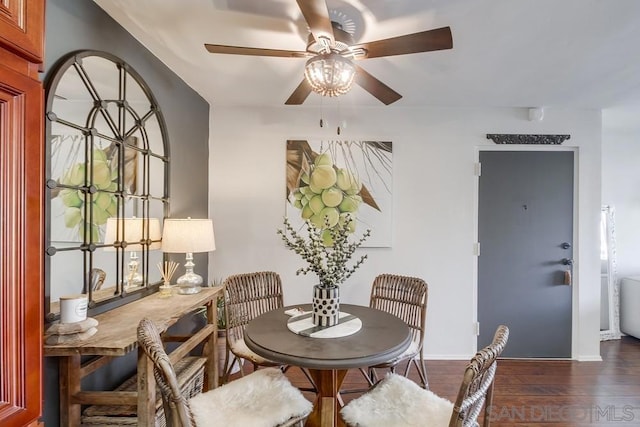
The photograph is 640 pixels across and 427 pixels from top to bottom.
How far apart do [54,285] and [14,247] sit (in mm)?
901

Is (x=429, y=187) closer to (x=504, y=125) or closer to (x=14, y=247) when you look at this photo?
(x=504, y=125)

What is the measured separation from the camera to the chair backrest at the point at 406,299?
7.70ft

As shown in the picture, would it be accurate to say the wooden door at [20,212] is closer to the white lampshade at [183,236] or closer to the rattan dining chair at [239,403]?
the rattan dining chair at [239,403]

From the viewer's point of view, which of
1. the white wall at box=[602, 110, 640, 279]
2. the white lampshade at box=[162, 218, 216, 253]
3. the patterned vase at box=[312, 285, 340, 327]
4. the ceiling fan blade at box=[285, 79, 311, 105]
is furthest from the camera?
the white wall at box=[602, 110, 640, 279]

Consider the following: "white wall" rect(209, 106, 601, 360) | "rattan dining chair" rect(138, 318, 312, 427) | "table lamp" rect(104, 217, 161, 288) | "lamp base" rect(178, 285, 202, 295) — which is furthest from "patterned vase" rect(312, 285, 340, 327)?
"white wall" rect(209, 106, 601, 360)

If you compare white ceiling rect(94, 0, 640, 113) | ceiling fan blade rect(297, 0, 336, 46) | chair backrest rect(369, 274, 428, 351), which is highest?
white ceiling rect(94, 0, 640, 113)

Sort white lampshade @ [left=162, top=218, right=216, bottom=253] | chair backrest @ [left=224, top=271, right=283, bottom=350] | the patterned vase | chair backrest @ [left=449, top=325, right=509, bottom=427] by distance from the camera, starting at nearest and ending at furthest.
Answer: chair backrest @ [left=449, top=325, right=509, bottom=427] → the patterned vase → white lampshade @ [left=162, top=218, right=216, bottom=253] → chair backrest @ [left=224, top=271, right=283, bottom=350]

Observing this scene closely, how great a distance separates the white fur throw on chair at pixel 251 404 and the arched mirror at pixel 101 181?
2.68 feet

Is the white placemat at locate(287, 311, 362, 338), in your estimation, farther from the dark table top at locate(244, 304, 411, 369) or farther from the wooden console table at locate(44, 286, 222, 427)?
the wooden console table at locate(44, 286, 222, 427)

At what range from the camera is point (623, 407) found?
2367 mm

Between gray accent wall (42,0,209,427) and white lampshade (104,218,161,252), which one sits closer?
gray accent wall (42,0,209,427)

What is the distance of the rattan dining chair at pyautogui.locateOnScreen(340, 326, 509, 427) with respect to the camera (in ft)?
3.46

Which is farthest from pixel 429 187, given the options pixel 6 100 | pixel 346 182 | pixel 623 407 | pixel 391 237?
pixel 6 100

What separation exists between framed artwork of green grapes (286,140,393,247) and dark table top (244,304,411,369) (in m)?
1.38
